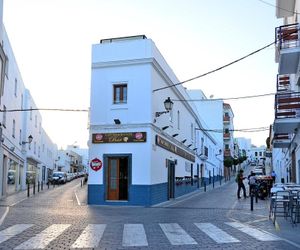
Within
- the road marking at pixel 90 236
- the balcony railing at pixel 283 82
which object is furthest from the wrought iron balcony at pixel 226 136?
the road marking at pixel 90 236

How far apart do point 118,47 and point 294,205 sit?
12008mm

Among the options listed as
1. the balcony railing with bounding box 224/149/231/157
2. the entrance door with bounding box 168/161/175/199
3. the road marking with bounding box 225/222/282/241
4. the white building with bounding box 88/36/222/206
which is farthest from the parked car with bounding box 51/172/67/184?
the road marking with bounding box 225/222/282/241

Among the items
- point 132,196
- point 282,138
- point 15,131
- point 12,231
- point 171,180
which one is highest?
point 15,131

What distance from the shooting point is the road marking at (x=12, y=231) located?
10.3 meters

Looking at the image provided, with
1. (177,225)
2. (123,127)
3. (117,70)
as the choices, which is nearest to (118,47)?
(117,70)

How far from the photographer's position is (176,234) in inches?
429

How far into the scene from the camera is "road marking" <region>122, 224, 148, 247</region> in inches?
372

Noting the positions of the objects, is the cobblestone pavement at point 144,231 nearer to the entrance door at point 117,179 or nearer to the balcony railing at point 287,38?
the entrance door at point 117,179

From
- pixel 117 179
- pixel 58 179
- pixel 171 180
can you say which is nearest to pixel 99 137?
pixel 117 179

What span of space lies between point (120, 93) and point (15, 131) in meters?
13.2

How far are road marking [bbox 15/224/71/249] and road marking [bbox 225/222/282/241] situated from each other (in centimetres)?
468

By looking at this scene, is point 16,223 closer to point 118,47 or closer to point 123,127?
point 123,127

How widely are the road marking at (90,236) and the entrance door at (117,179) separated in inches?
329

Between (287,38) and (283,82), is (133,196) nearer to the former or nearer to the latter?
(287,38)
